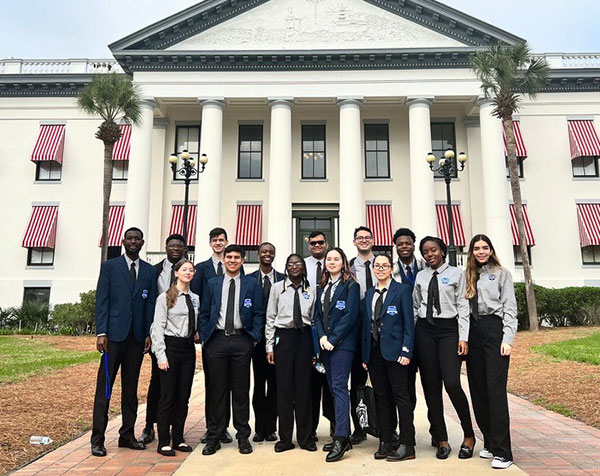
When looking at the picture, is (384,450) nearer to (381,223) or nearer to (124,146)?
(381,223)

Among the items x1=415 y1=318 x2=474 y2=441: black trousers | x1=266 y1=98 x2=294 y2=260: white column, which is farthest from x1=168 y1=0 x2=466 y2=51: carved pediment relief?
x1=415 y1=318 x2=474 y2=441: black trousers

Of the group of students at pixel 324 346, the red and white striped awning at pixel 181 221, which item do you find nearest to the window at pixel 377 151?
the red and white striped awning at pixel 181 221

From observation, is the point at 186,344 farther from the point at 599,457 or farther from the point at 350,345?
the point at 599,457

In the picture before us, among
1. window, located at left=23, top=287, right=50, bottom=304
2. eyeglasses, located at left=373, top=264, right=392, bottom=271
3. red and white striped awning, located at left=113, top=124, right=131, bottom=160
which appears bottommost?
eyeglasses, located at left=373, top=264, right=392, bottom=271

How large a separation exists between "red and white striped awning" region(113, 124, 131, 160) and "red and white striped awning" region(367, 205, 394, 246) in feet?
43.2

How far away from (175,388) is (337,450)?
1912mm

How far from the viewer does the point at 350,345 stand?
5727 mm

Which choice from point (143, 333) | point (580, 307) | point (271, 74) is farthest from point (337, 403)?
point (271, 74)

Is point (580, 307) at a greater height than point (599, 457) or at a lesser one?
greater

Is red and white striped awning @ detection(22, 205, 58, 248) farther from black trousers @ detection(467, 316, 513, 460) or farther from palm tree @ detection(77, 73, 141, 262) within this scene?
black trousers @ detection(467, 316, 513, 460)

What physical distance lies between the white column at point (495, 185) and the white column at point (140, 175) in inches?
632

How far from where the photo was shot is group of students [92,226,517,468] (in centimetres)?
548

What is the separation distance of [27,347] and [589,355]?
16771 millimetres

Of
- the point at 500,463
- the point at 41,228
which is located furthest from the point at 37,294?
the point at 500,463
